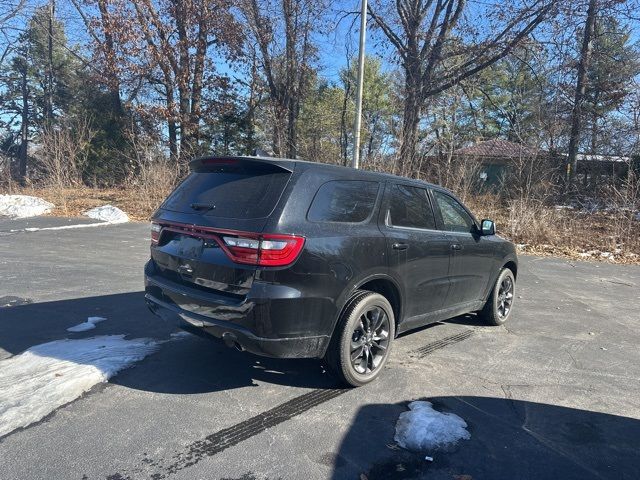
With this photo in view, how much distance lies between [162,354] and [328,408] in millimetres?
1752

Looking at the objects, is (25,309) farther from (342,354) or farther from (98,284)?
(342,354)

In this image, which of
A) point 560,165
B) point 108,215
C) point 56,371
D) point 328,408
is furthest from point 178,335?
point 560,165

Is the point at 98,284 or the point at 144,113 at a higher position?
the point at 144,113

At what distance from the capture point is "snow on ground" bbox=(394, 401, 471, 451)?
315 centimetres

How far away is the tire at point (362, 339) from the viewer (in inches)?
147

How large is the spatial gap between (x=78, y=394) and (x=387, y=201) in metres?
2.92

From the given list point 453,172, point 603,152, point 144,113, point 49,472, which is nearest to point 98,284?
point 49,472

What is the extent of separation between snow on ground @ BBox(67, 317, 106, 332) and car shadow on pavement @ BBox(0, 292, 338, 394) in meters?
0.07

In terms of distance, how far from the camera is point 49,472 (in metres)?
2.66

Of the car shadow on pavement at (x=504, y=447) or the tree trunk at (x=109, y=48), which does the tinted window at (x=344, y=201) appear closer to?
the car shadow on pavement at (x=504, y=447)

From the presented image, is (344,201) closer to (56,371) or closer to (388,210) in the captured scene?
(388,210)

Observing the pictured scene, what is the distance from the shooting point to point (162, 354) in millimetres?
4438

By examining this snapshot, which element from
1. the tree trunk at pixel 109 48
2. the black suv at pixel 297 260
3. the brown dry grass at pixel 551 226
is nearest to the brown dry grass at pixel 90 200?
the brown dry grass at pixel 551 226

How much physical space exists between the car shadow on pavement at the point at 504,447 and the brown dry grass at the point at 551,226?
10.6 meters
